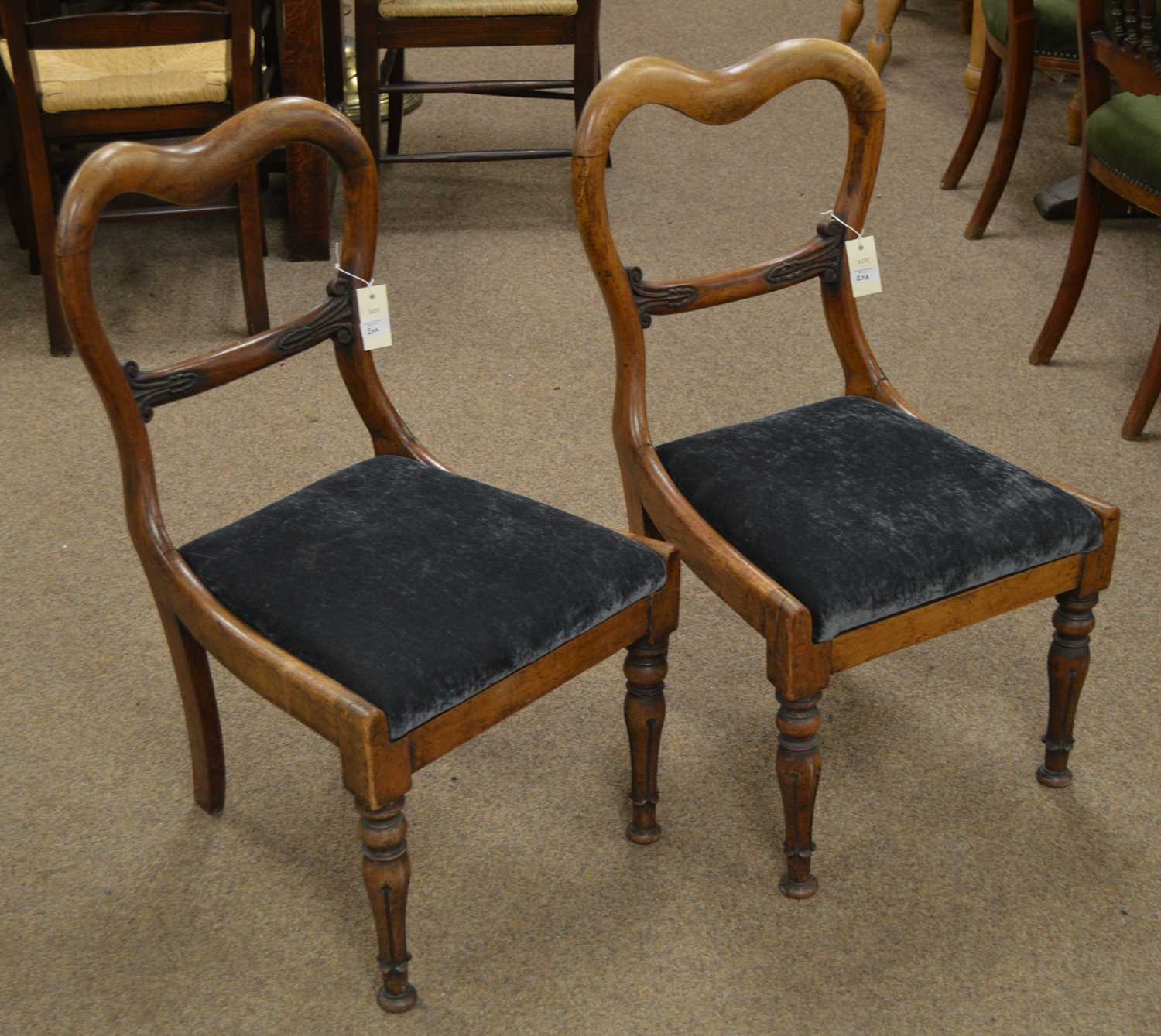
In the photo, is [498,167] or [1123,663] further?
[498,167]

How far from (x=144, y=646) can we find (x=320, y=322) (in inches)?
25.8

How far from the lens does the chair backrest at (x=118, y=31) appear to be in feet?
8.55

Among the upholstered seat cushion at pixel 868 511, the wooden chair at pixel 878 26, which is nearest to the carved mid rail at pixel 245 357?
the upholstered seat cushion at pixel 868 511

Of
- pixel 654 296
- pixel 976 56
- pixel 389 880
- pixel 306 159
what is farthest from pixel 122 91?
pixel 976 56

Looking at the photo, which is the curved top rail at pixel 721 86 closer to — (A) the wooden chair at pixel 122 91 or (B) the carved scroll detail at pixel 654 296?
(B) the carved scroll detail at pixel 654 296

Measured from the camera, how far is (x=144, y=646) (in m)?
2.10

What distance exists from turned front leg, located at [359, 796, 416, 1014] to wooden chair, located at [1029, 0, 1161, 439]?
1.70 meters

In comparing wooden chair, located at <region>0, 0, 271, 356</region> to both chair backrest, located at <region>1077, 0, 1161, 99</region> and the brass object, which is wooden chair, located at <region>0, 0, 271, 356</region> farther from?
chair backrest, located at <region>1077, 0, 1161, 99</region>

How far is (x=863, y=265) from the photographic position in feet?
6.06

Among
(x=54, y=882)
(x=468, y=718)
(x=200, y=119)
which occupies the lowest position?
(x=54, y=882)

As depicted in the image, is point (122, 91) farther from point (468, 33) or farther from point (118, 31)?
point (468, 33)

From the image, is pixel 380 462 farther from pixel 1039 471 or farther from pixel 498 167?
pixel 498 167

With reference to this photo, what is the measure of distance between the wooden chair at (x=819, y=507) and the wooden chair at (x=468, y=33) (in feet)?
5.36

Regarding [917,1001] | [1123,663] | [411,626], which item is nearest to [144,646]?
[411,626]
